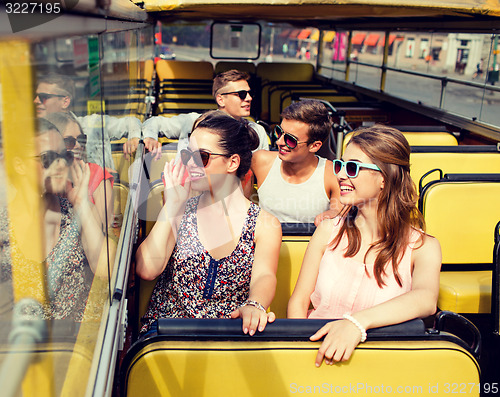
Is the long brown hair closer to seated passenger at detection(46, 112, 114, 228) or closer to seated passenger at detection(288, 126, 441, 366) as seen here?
seated passenger at detection(288, 126, 441, 366)

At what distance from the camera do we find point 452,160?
11.2 feet

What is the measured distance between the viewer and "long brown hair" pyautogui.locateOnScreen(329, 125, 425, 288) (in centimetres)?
187

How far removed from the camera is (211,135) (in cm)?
201

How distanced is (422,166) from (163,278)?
2.14 meters

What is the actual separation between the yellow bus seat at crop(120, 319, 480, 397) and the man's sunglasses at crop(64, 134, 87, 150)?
687 millimetres

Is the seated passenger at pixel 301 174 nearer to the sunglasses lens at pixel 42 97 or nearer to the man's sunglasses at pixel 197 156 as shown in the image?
the man's sunglasses at pixel 197 156

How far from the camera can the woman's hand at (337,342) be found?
1.40m

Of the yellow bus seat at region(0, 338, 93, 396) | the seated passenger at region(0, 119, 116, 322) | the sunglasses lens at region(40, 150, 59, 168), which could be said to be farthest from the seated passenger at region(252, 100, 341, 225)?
the sunglasses lens at region(40, 150, 59, 168)

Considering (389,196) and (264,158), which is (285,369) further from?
(264,158)

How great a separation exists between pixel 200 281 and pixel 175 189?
370 millimetres

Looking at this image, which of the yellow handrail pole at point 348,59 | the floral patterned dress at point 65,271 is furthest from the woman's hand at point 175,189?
the yellow handrail pole at point 348,59

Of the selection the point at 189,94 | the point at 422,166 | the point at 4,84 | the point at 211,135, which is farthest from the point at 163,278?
the point at 189,94

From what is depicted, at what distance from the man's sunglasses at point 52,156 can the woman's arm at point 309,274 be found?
1.26 metres

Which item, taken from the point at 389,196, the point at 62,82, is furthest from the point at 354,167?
the point at 62,82
